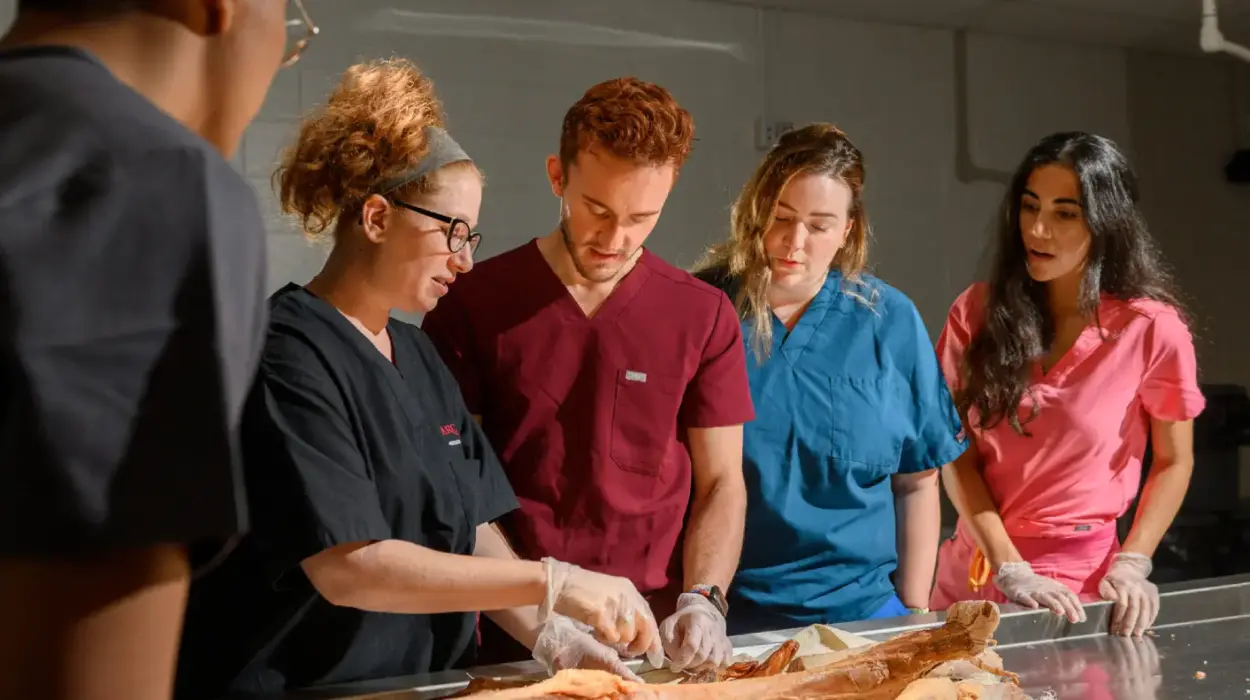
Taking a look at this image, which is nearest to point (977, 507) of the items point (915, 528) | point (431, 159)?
point (915, 528)

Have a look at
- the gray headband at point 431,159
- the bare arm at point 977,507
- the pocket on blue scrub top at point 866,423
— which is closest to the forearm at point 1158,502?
the bare arm at point 977,507

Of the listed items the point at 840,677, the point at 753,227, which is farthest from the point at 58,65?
the point at 753,227

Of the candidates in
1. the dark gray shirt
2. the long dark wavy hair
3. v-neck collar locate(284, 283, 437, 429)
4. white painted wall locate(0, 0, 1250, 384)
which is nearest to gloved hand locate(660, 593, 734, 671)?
v-neck collar locate(284, 283, 437, 429)

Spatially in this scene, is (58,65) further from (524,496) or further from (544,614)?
(524,496)

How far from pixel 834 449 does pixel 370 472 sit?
1056mm

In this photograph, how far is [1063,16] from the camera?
5.14 meters

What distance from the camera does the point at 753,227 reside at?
2299 millimetres

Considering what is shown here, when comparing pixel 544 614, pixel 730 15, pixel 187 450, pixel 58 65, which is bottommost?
pixel 544 614

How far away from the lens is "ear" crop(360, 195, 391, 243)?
1558mm

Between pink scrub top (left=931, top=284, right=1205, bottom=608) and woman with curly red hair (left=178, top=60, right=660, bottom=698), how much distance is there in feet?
3.76

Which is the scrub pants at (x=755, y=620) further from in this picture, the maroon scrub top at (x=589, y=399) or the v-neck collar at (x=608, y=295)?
the v-neck collar at (x=608, y=295)

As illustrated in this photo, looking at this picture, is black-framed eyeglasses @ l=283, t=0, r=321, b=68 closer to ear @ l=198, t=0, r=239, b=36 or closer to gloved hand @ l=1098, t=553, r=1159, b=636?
ear @ l=198, t=0, r=239, b=36

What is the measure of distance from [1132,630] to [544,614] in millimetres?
1075

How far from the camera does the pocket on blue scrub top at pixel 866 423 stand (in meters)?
2.19
